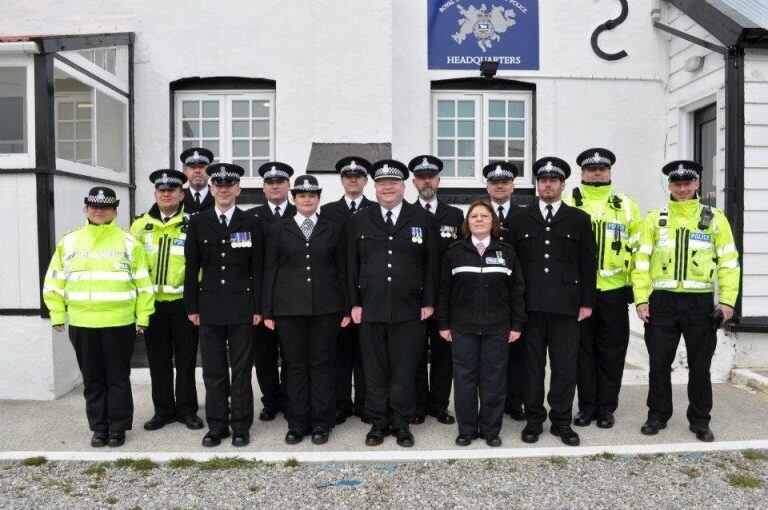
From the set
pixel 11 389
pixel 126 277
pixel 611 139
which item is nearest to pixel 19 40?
pixel 126 277

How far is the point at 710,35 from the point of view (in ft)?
22.8

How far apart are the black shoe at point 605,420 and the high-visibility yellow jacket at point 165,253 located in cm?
345

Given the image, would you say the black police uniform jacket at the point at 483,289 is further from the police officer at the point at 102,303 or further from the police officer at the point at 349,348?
the police officer at the point at 102,303

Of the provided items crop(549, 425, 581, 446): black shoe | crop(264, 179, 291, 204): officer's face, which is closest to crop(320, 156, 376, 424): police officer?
crop(264, 179, 291, 204): officer's face

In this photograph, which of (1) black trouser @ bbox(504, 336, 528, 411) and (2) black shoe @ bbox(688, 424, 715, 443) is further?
(1) black trouser @ bbox(504, 336, 528, 411)

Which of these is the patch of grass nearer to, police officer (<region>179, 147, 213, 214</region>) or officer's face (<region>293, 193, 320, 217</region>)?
officer's face (<region>293, 193, 320, 217</region>)

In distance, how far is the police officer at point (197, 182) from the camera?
5.46 meters

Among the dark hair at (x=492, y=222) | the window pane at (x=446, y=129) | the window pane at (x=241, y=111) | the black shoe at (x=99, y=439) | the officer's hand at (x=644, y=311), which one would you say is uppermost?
the window pane at (x=241, y=111)

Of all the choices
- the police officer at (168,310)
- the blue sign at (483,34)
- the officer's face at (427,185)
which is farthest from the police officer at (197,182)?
the blue sign at (483,34)

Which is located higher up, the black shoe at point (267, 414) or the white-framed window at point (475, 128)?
the white-framed window at point (475, 128)

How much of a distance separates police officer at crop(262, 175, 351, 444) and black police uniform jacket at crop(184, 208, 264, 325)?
0.13 meters

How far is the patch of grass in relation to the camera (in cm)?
396

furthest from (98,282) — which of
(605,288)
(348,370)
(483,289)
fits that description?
(605,288)

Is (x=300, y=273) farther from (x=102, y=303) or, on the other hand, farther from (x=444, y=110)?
(x=444, y=110)
